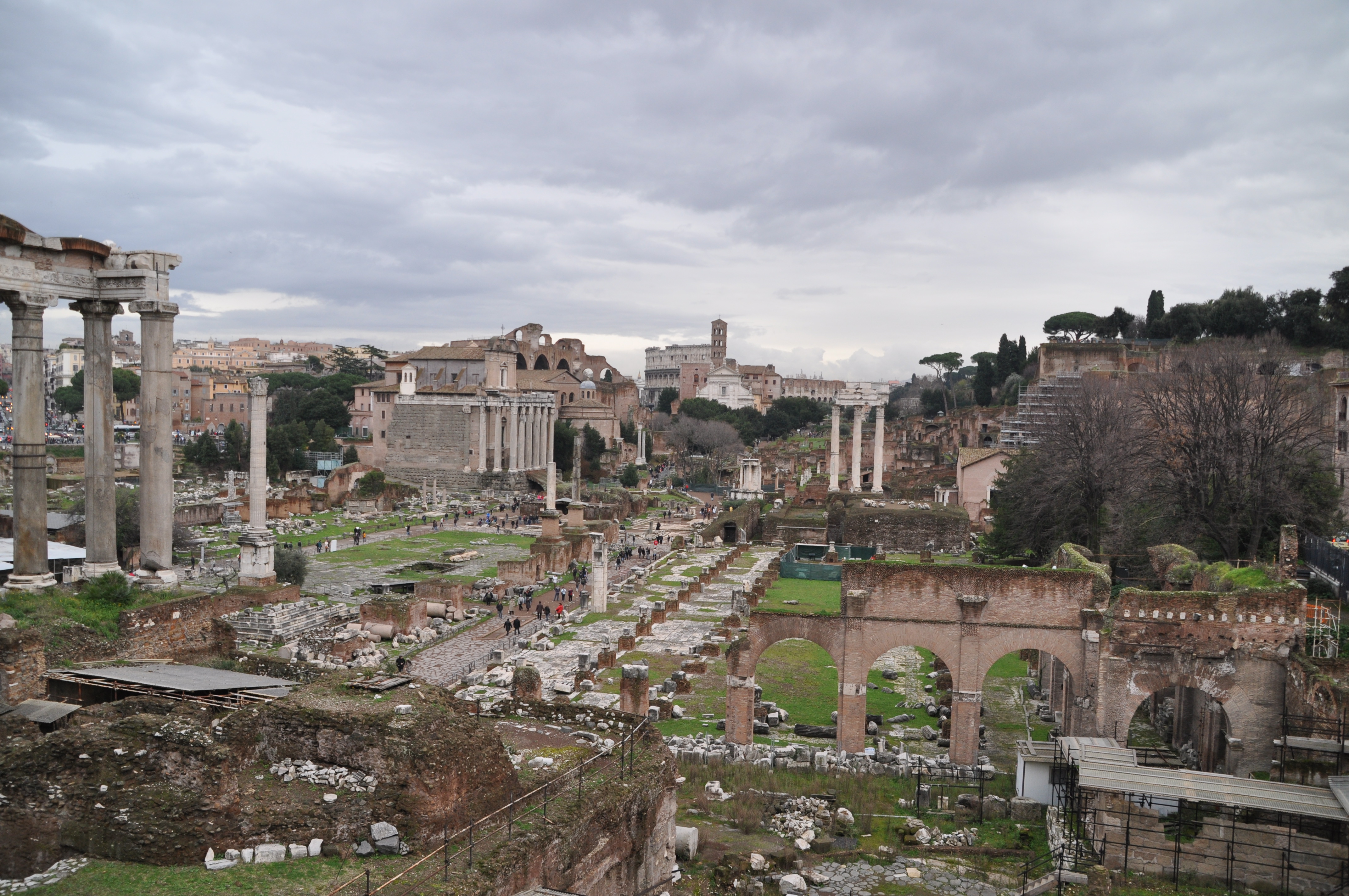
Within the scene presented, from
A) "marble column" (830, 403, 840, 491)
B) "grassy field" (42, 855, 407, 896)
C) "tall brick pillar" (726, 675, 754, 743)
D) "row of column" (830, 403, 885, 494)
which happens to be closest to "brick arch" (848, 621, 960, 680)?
"tall brick pillar" (726, 675, 754, 743)

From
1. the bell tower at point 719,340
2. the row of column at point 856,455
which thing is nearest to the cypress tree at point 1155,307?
the row of column at point 856,455

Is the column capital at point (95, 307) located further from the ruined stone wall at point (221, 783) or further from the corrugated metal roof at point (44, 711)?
the ruined stone wall at point (221, 783)

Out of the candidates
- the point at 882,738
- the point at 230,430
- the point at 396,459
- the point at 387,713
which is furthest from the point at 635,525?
the point at 387,713

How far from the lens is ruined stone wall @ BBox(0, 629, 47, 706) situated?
33.5 ft

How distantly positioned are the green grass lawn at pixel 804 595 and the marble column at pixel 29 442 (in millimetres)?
15676

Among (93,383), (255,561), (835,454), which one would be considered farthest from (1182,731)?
(835,454)

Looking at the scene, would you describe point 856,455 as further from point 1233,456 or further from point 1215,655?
point 1215,655

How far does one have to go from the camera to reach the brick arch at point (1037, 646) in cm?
1642

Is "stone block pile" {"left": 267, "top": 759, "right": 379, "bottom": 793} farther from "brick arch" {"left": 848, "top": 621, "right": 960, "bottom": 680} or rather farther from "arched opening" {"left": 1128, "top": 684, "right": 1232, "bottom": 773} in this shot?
"arched opening" {"left": 1128, "top": 684, "right": 1232, "bottom": 773}

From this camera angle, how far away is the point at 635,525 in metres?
54.4

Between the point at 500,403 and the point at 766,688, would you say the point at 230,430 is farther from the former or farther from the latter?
the point at 766,688

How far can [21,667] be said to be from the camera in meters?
Result: 10.4

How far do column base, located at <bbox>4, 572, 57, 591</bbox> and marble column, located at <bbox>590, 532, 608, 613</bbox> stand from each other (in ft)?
55.9

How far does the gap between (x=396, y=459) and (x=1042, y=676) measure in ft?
194
